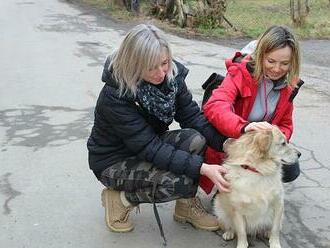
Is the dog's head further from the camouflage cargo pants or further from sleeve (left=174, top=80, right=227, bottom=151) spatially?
sleeve (left=174, top=80, right=227, bottom=151)

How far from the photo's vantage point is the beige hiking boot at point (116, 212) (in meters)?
3.54

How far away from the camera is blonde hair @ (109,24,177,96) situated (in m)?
3.11

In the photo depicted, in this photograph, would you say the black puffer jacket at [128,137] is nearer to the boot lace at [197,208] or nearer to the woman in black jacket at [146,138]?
the woman in black jacket at [146,138]

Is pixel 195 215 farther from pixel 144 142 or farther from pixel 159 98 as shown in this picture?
pixel 159 98

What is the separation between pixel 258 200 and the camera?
3166mm

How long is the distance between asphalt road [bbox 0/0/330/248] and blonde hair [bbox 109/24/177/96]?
103 centimetres

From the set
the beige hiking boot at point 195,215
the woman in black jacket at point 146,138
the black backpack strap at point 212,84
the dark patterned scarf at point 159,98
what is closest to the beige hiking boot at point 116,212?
the woman in black jacket at point 146,138

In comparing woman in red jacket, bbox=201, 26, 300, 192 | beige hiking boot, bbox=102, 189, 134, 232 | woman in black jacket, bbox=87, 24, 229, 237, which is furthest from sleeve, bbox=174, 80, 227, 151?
beige hiking boot, bbox=102, 189, 134, 232

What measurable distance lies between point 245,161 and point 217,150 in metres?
0.57

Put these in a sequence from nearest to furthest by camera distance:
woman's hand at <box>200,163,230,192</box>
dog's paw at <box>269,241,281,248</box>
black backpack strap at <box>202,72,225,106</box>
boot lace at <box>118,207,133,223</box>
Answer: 1. woman's hand at <box>200,163,230,192</box>
2. dog's paw at <box>269,241,281,248</box>
3. boot lace at <box>118,207,133,223</box>
4. black backpack strap at <box>202,72,225,106</box>

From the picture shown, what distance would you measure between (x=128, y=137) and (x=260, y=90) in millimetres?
931

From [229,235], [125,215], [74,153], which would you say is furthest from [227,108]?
[74,153]

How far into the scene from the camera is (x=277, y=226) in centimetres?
329

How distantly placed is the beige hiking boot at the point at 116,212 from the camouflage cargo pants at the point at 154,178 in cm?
7
